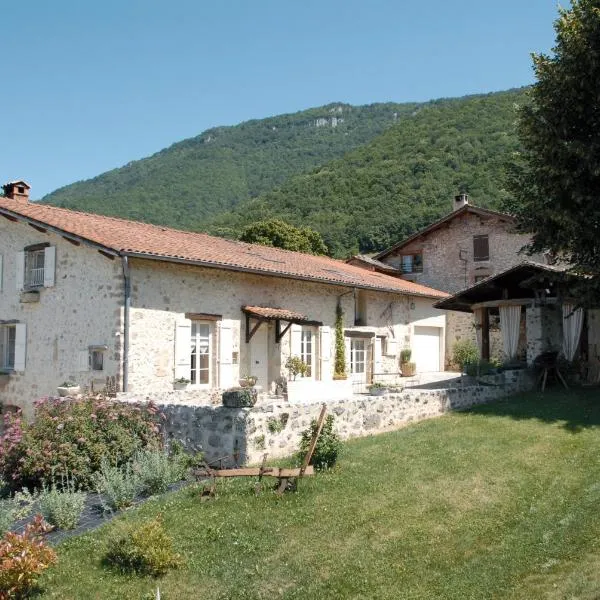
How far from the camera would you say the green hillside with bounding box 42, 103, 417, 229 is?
60.0 m

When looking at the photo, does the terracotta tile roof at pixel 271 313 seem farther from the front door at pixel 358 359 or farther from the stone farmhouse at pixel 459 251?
the stone farmhouse at pixel 459 251

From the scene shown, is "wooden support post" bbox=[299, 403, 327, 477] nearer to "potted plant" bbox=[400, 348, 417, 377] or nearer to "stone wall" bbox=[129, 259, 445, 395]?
"stone wall" bbox=[129, 259, 445, 395]

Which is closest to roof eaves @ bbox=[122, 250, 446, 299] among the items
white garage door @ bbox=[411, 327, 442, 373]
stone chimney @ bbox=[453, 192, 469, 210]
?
white garage door @ bbox=[411, 327, 442, 373]

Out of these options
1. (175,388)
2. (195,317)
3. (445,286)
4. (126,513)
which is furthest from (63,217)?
(445,286)

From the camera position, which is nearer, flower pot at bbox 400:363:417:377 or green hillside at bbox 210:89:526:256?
flower pot at bbox 400:363:417:377

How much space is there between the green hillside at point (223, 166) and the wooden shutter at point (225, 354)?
1377 inches

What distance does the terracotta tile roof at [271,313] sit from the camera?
15727 mm

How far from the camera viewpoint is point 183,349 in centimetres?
1428

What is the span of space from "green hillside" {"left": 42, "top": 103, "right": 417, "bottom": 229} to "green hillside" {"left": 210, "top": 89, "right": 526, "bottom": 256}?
862cm

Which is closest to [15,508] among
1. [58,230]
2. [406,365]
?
[58,230]

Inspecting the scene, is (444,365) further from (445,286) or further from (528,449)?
(528,449)

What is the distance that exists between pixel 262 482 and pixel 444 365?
16.7 meters

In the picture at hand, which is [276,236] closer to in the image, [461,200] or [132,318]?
[461,200]

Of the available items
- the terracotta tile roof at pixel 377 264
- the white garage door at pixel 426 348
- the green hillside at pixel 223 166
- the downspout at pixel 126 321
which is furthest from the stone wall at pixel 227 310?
the green hillside at pixel 223 166
